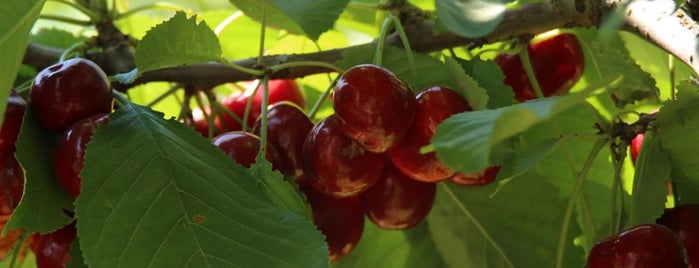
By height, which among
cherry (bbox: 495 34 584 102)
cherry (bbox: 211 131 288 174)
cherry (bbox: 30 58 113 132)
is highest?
cherry (bbox: 30 58 113 132)

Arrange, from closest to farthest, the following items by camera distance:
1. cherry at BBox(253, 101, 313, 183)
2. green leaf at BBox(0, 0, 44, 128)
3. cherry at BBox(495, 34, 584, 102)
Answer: green leaf at BBox(0, 0, 44, 128)
cherry at BBox(253, 101, 313, 183)
cherry at BBox(495, 34, 584, 102)

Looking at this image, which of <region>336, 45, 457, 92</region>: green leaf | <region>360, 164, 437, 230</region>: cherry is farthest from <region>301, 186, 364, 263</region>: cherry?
<region>336, 45, 457, 92</region>: green leaf

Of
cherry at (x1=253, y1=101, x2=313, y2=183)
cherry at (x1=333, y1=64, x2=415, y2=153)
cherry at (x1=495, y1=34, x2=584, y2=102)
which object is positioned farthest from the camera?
cherry at (x1=495, y1=34, x2=584, y2=102)

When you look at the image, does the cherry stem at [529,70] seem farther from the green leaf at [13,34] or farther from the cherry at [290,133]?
the green leaf at [13,34]

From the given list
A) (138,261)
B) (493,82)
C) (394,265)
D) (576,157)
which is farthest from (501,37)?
(138,261)

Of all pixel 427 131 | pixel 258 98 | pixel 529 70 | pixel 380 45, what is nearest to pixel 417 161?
pixel 427 131

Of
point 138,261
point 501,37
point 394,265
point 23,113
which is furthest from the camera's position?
point 394,265

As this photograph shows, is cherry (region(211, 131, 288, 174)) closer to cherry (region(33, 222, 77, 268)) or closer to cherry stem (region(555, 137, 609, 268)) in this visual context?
cherry (region(33, 222, 77, 268))

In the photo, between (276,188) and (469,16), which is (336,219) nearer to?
(276,188)

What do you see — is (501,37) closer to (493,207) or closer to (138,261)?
(493,207)
